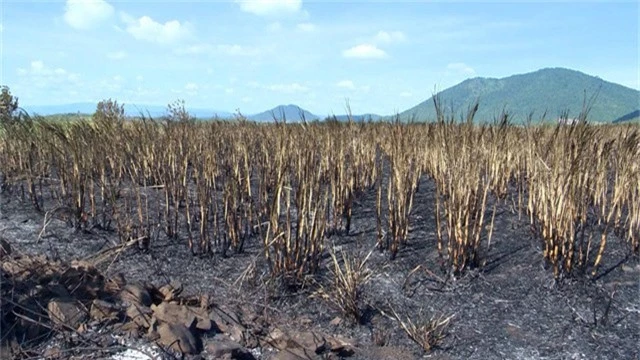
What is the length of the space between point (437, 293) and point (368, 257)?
17.3 inches

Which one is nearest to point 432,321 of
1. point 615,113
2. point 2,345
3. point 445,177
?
point 445,177

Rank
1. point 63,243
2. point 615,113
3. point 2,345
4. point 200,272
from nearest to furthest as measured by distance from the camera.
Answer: point 2,345
point 200,272
point 63,243
point 615,113

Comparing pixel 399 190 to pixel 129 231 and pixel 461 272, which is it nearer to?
pixel 461 272

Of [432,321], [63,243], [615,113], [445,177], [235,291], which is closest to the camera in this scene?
[432,321]

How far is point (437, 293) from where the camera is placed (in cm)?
293

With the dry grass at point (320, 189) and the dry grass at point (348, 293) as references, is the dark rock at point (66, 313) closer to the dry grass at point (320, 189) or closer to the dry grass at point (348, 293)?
the dry grass at point (320, 189)

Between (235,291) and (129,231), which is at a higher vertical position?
(129,231)

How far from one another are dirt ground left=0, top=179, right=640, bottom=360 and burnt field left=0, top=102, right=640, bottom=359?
0.01 metres

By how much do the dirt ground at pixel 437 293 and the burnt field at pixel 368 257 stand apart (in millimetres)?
10

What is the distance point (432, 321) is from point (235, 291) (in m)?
1.06

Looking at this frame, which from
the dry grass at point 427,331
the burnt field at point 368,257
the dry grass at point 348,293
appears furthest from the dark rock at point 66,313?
the dry grass at point 427,331

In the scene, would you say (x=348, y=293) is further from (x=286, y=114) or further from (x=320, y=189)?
(x=286, y=114)

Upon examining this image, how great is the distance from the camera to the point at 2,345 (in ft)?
7.08

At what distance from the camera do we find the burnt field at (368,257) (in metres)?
2.48
